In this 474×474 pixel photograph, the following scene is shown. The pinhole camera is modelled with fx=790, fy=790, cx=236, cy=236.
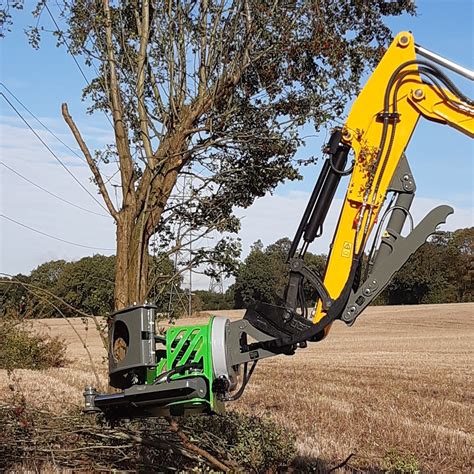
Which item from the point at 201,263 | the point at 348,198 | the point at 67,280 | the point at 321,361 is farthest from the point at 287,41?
the point at 321,361

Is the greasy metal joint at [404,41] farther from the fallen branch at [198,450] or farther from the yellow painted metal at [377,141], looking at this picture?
the fallen branch at [198,450]

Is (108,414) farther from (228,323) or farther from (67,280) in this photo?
(67,280)

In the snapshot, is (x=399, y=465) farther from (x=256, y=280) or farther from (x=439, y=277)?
(x=439, y=277)

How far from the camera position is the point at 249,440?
7270 mm

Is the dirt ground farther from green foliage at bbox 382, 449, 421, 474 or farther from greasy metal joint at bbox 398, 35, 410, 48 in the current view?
greasy metal joint at bbox 398, 35, 410, 48

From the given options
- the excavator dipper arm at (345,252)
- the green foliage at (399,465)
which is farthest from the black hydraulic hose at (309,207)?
the green foliage at (399,465)

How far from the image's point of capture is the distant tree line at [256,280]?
29.7 ft

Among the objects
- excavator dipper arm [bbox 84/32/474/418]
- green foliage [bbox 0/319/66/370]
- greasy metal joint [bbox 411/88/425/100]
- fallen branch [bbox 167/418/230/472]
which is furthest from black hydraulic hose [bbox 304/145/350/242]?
green foliage [bbox 0/319/66/370]

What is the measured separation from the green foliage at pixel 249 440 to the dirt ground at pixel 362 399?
90 cm

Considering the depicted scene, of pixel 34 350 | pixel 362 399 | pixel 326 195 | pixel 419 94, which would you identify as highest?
pixel 419 94

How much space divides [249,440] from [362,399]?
20.1ft

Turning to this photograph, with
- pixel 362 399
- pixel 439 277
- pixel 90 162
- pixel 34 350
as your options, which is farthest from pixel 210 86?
pixel 439 277

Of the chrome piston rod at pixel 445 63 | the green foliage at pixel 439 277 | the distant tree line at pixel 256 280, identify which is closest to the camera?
the chrome piston rod at pixel 445 63

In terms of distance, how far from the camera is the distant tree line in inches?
356
